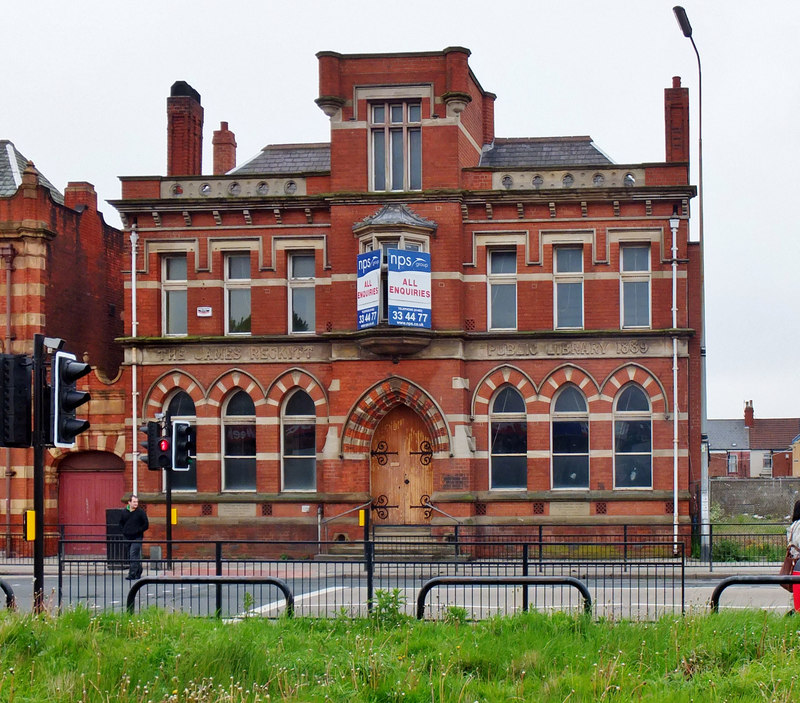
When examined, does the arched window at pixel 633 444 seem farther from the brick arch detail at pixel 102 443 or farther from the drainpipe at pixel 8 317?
the drainpipe at pixel 8 317

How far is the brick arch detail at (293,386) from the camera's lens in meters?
29.6

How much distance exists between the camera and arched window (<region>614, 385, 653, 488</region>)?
29.0m

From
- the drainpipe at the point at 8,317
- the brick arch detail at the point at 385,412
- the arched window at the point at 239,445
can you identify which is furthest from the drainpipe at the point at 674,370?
the drainpipe at the point at 8,317

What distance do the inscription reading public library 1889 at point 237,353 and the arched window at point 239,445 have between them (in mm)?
1022

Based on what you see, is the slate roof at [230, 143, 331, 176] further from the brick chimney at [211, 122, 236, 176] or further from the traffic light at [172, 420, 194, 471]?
the traffic light at [172, 420, 194, 471]

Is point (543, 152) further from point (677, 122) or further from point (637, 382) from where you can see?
point (637, 382)

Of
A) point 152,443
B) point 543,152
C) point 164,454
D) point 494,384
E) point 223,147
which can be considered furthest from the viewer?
point 223,147

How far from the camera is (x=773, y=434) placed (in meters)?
105

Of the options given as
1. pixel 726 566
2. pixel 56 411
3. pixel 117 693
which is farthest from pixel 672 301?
pixel 117 693

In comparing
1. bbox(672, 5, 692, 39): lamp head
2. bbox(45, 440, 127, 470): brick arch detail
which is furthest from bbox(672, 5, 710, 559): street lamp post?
bbox(45, 440, 127, 470): brick arch detail

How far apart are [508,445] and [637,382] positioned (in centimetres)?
355

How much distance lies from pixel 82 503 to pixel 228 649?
830 inches

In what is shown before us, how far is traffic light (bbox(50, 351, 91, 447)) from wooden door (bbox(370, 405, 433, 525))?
52.6 ft

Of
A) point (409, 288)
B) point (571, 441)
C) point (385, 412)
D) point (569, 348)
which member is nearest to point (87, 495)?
point (385, 412)
